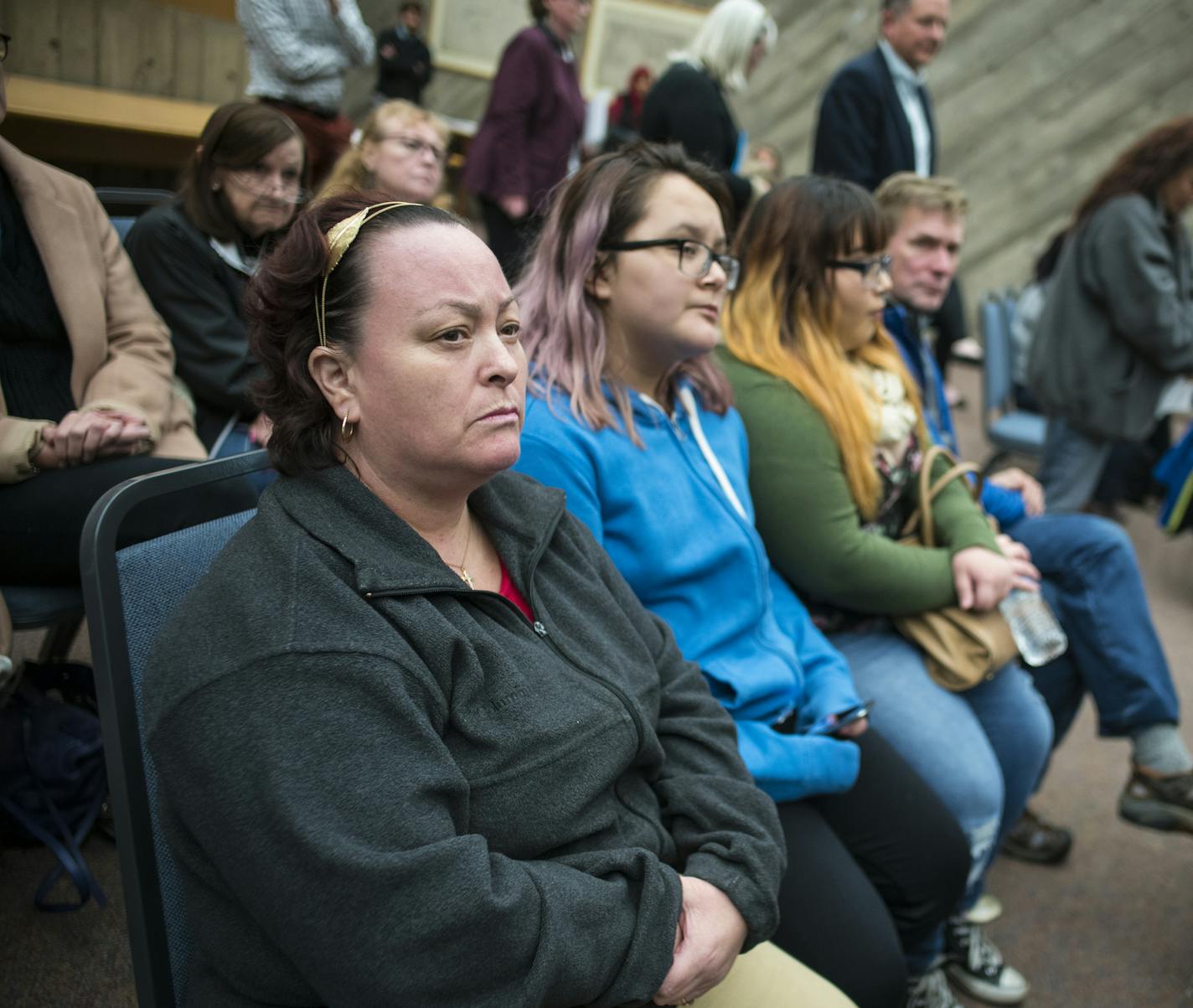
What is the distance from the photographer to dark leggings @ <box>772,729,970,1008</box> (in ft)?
5.01

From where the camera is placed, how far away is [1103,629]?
2352mm

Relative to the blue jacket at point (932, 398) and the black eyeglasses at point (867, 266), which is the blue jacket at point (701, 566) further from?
the blue jacket at point (932, 398)

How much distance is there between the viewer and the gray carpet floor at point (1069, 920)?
167 cm

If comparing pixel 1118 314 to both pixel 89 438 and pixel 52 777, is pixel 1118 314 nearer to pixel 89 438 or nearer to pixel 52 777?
pixel 89 438

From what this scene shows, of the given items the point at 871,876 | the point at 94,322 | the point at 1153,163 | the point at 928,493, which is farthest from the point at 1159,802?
the point at 1153,163

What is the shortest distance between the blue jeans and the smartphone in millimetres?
916

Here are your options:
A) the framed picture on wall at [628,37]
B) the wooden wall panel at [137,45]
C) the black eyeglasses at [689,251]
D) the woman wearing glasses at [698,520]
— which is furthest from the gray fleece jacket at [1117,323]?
the framed picture on wall at [628,37]

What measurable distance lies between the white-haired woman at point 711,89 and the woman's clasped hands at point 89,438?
92.3 inches

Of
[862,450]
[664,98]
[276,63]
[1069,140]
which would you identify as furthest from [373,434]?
[1069,140]

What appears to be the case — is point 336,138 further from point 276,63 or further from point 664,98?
point 664,98

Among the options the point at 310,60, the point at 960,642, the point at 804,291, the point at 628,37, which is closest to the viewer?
the point at 960,642

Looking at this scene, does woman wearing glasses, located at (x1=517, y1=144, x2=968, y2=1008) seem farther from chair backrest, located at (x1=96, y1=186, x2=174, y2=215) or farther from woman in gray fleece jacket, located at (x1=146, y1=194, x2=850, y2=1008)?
chair backrest, located at (x1=96, y1=186, x2=174, y2=215)

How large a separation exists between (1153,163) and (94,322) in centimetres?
373

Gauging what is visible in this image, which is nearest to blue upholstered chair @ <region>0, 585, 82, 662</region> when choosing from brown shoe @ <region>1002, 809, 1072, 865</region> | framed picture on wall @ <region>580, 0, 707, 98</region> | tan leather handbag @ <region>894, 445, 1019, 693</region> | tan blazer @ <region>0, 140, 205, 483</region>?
tan blazer @ <region>0, 140, 205, 483</region>
